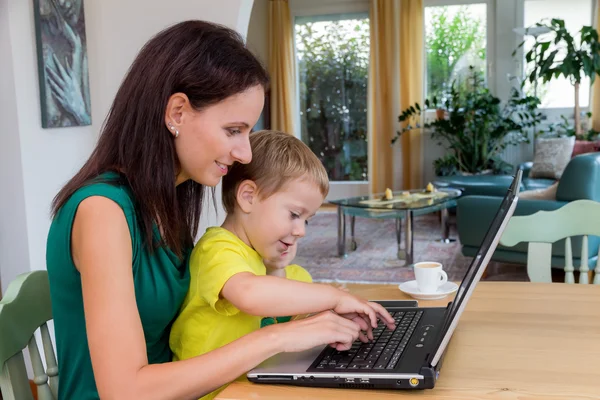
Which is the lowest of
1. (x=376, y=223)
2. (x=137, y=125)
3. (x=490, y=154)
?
(x=376, y=223)

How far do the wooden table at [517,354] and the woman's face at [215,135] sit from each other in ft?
1.26

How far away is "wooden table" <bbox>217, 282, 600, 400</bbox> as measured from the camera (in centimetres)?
100

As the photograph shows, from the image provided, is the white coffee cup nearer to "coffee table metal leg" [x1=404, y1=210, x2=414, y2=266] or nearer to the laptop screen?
the laptop screen

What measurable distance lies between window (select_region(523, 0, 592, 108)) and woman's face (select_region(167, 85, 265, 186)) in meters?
7.56

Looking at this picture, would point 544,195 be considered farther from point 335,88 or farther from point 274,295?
point 335,88

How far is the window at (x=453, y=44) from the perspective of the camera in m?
8.62

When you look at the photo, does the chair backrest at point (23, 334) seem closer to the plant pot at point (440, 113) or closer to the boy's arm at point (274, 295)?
the boy's arm at point (274, 295)

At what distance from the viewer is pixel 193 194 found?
1.44 metres

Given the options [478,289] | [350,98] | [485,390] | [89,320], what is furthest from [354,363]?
[350,98]

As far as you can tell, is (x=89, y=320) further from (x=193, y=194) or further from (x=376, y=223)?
(x=376, y=223)

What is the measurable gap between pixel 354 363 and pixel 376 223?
650 cm

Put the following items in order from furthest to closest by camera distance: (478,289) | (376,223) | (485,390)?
(376,223), (478,289), (485,390)

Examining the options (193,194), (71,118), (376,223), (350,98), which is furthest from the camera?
(350,98)

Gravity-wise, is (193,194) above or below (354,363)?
above
